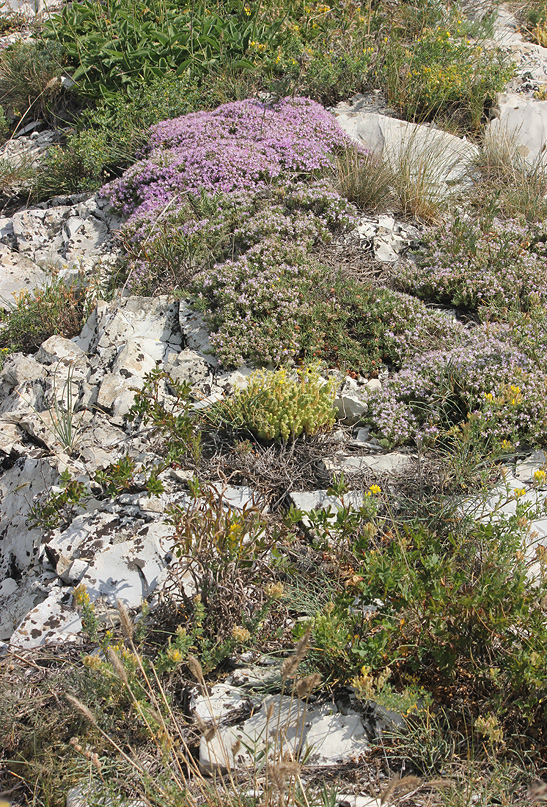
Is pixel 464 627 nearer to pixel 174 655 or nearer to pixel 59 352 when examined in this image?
pixel 174 655

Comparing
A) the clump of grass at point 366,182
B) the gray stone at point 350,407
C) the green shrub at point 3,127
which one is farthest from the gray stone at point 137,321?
the green shrub at point 3,127

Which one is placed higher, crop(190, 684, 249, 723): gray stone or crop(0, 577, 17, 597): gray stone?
crop(190, 684, 249, 723): gray stone

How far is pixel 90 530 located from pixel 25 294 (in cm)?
343

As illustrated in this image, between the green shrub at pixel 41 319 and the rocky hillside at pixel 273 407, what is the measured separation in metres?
0.03

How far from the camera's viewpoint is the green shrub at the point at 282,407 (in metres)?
4.06

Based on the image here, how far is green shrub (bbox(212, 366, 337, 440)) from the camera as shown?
4059mm

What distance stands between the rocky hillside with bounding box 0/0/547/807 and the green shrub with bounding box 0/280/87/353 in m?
0.03

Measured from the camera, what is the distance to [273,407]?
406 centimetres

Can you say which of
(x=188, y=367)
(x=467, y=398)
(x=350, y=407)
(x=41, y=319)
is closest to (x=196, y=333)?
(x=188, y=367)

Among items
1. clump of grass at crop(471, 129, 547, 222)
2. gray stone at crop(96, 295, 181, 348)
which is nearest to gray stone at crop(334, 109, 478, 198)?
clump of grass at crop(471, 129, 547, 222)

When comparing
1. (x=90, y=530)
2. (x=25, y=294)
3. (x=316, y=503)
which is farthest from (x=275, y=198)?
(x=90, y=530)

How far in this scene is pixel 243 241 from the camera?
568cm

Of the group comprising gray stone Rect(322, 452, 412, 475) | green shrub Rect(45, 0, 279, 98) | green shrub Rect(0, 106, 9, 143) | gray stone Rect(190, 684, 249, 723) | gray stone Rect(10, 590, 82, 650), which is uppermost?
green shrub Rect(45, 0, 279, 98)

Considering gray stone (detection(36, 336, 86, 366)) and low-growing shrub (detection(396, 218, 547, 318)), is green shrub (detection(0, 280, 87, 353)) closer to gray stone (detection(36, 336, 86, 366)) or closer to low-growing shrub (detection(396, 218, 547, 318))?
gray stone (detection(36, 336, 86, 366))
